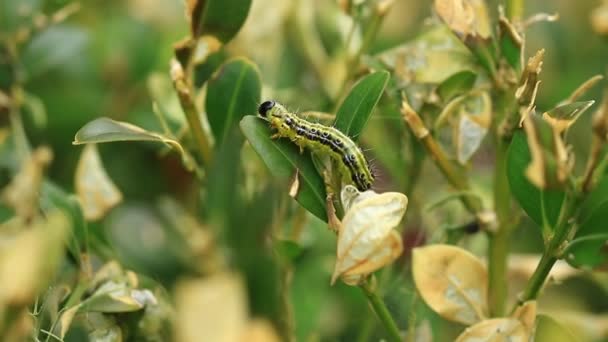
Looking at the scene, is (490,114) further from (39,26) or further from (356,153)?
(39,26)

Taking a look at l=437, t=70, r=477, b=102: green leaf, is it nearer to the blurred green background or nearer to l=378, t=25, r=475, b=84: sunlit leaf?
l=378, t=25, r=475, b=84: sunlit leaf

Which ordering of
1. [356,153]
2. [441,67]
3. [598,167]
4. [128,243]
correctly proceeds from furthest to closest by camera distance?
[128,243], [441,67], [356,153], [598,167]

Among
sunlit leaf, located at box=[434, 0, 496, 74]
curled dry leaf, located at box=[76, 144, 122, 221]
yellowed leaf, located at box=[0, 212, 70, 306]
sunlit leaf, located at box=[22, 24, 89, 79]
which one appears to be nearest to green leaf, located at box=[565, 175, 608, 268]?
sunlit leaf, located at box=[434, 0, 496, 74]

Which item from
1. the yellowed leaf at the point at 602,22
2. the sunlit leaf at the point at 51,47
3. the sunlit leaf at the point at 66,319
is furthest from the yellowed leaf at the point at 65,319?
the yellowed leaf at the point at 602,22

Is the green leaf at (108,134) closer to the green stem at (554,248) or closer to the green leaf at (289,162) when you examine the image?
the green leaf at (289,162)

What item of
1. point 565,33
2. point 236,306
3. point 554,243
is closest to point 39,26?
point 236,306

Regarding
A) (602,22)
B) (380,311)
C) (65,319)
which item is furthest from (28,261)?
(602,22)

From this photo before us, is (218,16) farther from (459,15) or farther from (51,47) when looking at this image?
(51,47)
